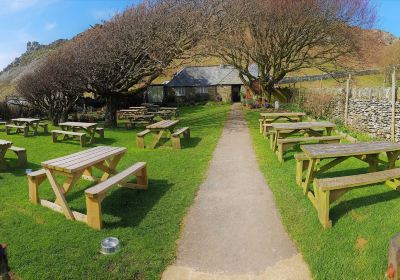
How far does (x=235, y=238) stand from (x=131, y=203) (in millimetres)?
2219

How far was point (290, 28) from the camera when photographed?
2266 centimetres

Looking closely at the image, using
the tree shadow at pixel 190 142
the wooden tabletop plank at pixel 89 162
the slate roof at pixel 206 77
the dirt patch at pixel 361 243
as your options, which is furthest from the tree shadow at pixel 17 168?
the slate roof at pixel 206 77

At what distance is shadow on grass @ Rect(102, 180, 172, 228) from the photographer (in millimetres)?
5520

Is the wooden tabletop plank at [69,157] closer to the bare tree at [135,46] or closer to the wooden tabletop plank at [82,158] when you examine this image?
the wooden tabletop plank at [82,158]

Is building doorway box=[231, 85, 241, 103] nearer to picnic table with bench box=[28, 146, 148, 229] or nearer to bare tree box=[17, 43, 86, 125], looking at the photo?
bare tree box=[17, 43, 86, 125]

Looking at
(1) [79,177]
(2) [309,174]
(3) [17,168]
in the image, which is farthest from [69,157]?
(2) [309,174]

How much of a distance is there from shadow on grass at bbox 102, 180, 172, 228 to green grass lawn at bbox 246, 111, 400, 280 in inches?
92.7

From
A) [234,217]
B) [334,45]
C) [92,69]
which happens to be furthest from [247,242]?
[334,45]

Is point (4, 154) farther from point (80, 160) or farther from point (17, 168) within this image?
point (80, 160)

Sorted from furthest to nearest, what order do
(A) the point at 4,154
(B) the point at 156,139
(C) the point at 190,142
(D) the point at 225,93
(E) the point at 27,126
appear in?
(D) the point at 225,93, (E) the point at 27,126, (C) the point at 190,142, (B) the point at 156,139, (A) the point at 4,154

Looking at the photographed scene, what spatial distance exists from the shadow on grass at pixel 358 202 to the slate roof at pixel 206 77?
31107 millimetres

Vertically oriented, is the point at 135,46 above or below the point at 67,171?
above

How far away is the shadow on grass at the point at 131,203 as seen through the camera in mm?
5520

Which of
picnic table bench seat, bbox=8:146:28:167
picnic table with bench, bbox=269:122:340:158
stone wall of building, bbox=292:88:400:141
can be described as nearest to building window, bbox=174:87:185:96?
stone wall of building, bbox=292:88:400:141
